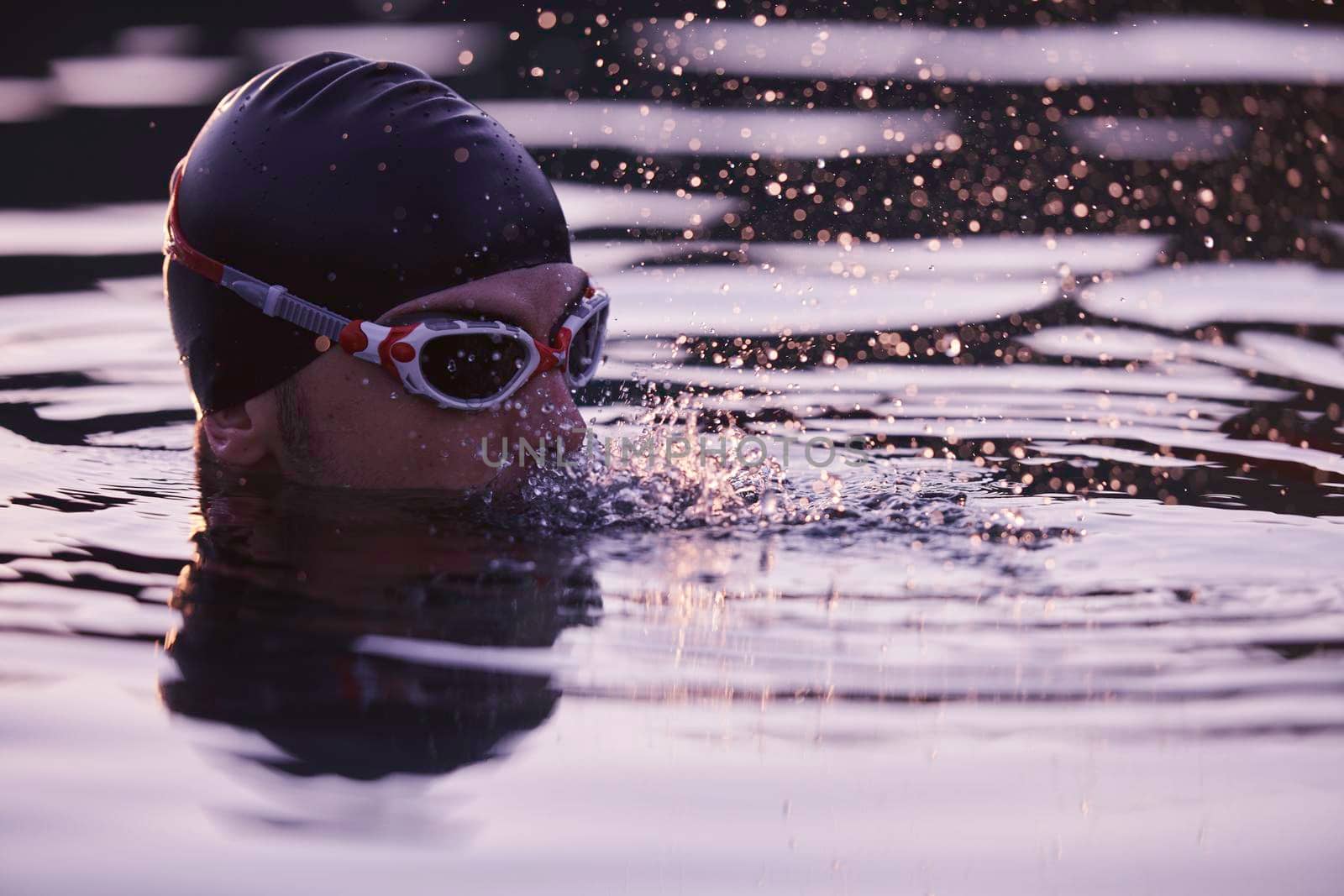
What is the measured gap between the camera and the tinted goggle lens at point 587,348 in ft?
17.4

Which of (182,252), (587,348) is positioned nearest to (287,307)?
(182,252)

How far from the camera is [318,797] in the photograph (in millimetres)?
2783

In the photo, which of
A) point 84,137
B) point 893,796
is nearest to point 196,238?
point 893,796

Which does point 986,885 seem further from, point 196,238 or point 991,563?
point 196,238

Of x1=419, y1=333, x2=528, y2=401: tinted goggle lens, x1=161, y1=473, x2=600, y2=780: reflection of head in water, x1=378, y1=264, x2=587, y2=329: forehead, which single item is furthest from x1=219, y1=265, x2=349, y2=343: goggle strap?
x1=161, y1=473, x2=600, y2=780: reflection of head in water

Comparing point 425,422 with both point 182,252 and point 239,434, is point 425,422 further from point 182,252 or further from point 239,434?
point 182,252

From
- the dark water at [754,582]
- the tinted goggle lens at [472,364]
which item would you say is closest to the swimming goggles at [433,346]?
the tinted goggle lens at [472,364]

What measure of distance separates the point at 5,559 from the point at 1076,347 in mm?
4737

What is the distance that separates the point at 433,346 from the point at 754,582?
46.6 inches

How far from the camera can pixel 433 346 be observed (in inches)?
187

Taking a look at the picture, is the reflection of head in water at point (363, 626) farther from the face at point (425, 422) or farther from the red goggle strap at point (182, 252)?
the red goggle strap at point (182, 252)

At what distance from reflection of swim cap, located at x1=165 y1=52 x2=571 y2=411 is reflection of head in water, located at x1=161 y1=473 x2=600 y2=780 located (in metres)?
0.49

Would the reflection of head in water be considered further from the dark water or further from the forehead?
the forehead

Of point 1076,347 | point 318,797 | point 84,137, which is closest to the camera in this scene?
point 318,797
